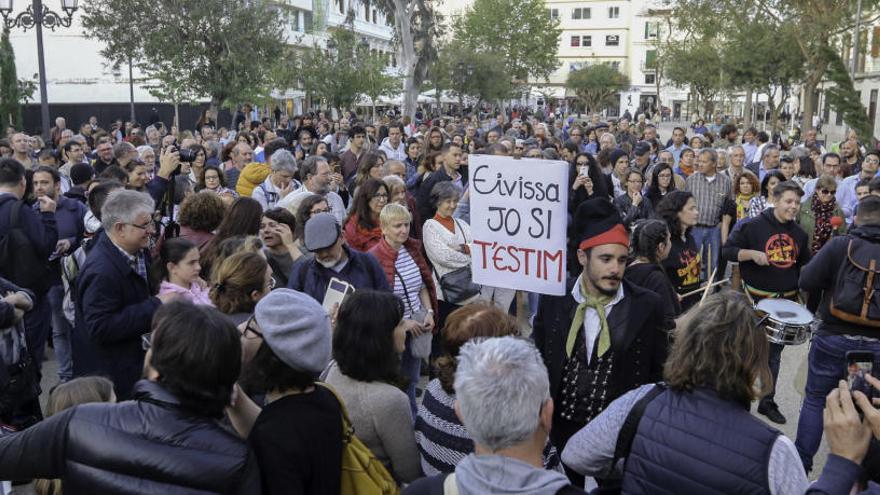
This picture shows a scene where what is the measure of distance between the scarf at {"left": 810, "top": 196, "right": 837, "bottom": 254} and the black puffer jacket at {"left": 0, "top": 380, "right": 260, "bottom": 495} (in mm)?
7447

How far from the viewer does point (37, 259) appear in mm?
5895

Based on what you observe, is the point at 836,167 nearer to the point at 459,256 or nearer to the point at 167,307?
the point at 459,256

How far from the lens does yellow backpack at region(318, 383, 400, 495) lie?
273 centimetres

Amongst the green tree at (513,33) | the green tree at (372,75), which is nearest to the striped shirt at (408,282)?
the green tree at (372,75)

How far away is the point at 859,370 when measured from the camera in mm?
2691

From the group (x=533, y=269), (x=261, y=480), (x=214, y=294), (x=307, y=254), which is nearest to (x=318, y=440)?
(x=261, y=480)

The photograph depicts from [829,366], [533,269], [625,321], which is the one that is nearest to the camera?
[625,321]

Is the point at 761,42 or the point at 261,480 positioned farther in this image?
the point at 761,42

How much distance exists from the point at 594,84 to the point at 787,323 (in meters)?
69.6

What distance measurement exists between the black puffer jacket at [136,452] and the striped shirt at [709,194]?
7.17 meters

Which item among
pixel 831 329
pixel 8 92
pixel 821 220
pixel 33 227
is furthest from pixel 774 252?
pixel 8 92

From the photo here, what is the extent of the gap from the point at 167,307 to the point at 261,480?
643 mm

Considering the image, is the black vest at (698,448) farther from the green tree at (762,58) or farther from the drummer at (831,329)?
the green tree at (762,58)

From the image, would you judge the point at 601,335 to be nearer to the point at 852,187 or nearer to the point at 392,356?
the point at 392,356
